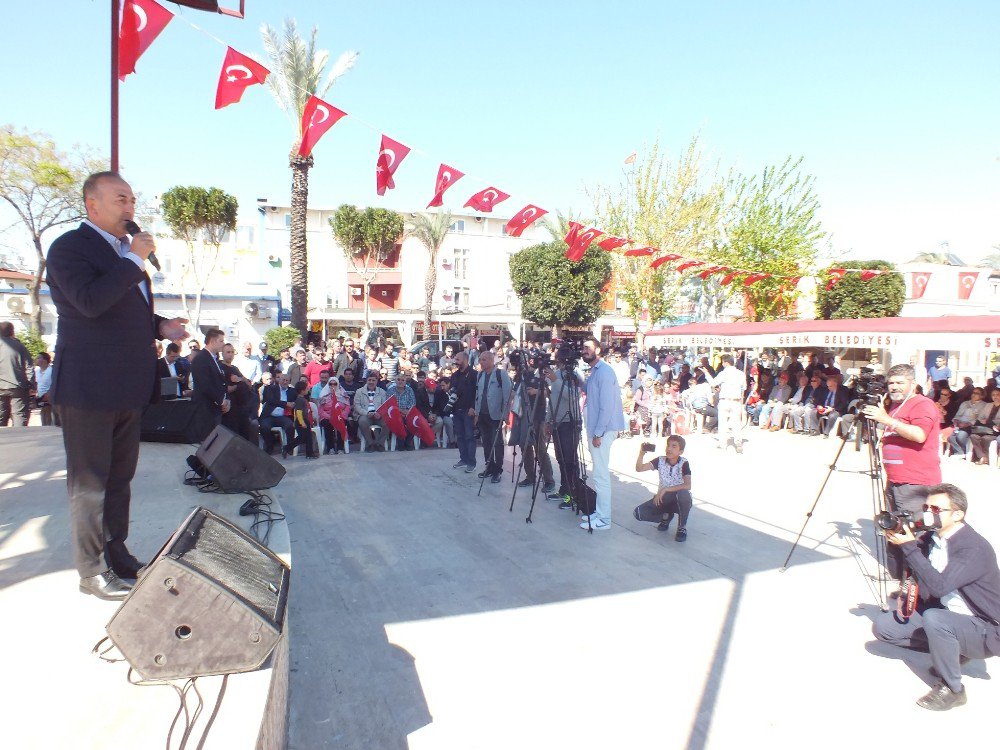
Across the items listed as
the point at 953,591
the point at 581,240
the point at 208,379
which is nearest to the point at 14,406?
the point at 208,379

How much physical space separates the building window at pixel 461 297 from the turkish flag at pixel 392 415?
33103mm

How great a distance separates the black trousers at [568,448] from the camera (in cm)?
707

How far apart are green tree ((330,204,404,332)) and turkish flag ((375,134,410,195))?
28.2m

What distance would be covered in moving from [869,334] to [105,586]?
1343cm

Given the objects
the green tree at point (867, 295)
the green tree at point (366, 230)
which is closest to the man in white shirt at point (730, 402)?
the green tree at point (867, 295)

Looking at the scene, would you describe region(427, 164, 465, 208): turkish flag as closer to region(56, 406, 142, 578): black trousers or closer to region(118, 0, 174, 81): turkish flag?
region(118, 0, 174, 81): turkish flag

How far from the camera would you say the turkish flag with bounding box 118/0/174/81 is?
208 inches

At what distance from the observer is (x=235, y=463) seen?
15.7 ft

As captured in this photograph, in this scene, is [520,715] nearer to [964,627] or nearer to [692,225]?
[964,627]

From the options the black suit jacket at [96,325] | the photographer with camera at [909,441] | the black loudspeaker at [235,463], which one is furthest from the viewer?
the black loudspeaker at [235,463]

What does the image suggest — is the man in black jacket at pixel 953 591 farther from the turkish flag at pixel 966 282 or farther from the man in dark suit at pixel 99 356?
the turkish flag at pixel 966 282

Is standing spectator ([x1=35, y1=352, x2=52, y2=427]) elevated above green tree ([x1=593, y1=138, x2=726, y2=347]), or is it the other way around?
green tree ([x1=593, y1=138, x2=726, y2=347])

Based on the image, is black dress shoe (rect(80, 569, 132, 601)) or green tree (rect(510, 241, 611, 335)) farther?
green tree (rect(510, 241, 611, 335))

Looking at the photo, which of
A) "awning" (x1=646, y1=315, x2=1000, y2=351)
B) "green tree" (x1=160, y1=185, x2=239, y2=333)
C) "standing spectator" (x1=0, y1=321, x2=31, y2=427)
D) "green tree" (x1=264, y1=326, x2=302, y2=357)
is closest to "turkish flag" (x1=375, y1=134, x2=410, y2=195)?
"standing spectator" (x1=0, y1=321, x2=31, y2=427)
